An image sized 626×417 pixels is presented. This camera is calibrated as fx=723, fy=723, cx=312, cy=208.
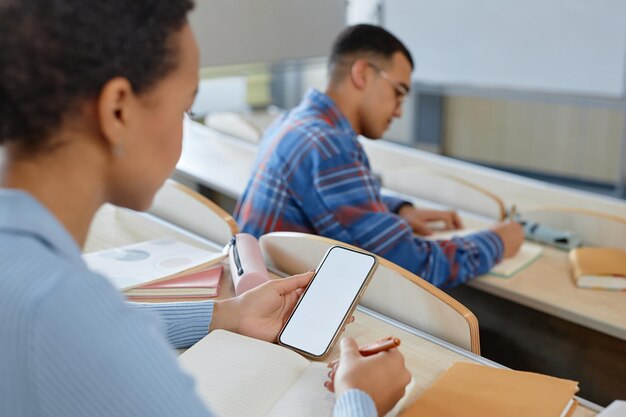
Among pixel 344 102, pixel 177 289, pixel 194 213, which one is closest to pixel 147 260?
pixel 177 289

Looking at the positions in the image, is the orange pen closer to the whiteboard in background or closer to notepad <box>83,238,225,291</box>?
notepad <box>83,238,225,291</box>

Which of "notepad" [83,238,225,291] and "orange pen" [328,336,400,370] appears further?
"notepad" [83,238,225,291]

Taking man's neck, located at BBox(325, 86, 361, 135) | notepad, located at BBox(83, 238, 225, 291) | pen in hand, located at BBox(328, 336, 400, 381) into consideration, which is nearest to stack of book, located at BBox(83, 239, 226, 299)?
notepad, located at BBox(83, 238, 225, 291)

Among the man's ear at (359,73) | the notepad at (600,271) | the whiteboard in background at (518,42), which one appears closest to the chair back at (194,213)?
the man's ear at (359,73)

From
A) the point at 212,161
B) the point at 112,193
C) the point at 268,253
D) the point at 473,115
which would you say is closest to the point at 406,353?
the point at 268,253

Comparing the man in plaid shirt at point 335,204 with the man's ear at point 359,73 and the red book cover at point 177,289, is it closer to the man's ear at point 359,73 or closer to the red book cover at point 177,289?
the man's ear at point 359,73

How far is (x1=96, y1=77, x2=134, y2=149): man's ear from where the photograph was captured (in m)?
0.67

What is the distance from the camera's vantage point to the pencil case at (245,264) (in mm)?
1400

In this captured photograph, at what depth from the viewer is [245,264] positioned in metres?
1.45

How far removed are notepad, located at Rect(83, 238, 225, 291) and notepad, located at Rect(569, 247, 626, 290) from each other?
3.07 ft

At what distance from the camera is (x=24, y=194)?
2.17 feet

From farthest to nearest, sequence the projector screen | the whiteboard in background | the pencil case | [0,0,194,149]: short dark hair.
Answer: the whiteboard in background, the projector screen, the pencil case, [0,0,194,149]: short dark hair

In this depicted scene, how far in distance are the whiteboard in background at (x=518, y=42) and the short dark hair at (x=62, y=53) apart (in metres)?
4.41

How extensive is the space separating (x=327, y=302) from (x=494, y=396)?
12.8 inches
